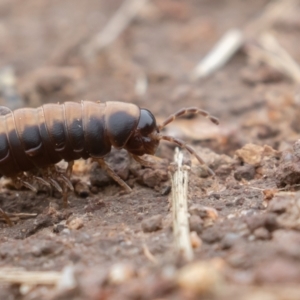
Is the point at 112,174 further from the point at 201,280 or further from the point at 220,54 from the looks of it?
the point at 220,54

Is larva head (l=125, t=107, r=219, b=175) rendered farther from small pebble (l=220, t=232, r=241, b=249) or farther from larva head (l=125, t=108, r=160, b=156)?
small pebble (l=220, t=232, r=241, b=249)

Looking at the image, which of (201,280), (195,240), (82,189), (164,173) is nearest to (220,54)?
(164,173)

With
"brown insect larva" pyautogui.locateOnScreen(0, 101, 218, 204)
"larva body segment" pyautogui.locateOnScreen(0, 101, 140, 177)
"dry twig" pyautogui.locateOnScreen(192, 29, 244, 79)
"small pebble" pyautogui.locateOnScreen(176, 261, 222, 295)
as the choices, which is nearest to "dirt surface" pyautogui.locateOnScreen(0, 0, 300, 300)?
"small pebble" pyautogui.locateOnScreen(176, 261, 222, 295)

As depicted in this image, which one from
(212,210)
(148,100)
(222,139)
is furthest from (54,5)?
(212,210)

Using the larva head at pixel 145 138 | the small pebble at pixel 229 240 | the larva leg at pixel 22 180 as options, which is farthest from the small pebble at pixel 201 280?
the larva leg at pixel 22 180

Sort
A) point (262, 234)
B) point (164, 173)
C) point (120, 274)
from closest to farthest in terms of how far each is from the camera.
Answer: point (120, 274) → point (262, 234) → point (164, 173)

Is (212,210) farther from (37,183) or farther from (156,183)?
(37,183)
